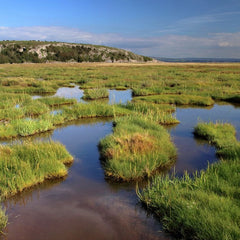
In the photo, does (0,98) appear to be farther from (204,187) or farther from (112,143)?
(204,187)

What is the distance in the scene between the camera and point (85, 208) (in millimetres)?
5289

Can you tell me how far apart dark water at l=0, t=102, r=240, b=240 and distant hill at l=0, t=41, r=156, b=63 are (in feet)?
315

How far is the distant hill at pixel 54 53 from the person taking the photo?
10144 cm

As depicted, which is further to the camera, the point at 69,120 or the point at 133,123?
the point at 69,120

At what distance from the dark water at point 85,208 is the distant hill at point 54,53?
9595cm

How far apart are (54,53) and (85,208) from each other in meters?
119

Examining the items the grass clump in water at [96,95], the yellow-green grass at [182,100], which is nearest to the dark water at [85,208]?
the yellow-green grass at [182,100]

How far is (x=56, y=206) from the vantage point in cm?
539

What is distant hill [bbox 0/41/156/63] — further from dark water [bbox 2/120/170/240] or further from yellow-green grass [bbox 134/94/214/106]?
dark water [bbox 2/120/170/240]

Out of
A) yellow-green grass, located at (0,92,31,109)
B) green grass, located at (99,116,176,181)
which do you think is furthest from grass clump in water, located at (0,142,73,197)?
yellow-green grass, located at (0,92,31,109)

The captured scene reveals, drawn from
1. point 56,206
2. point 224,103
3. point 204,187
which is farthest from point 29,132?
point 224,103

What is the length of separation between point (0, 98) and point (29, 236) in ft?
48.3

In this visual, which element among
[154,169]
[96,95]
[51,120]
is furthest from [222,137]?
[96,95]

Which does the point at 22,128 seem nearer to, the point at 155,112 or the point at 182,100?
the point at 155,112
